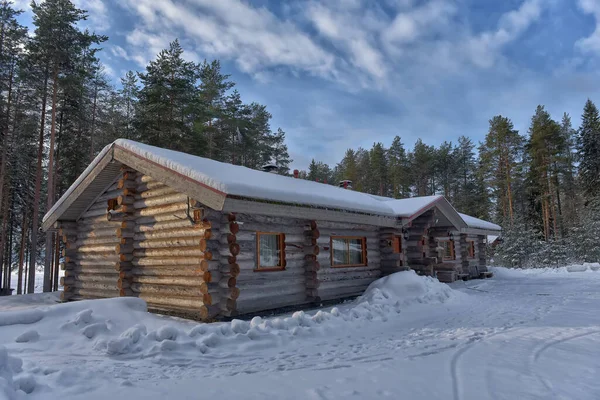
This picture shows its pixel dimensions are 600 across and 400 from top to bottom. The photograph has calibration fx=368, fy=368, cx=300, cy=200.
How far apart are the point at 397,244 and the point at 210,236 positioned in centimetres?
817

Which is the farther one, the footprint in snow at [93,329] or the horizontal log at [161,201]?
the horizontal log at [161,201]

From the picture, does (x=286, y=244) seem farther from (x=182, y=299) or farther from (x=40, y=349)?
(x=40, y=349)

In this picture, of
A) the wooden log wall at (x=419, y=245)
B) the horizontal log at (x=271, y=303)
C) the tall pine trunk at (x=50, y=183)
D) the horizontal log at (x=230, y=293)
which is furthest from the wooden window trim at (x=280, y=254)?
the tall pine trunk at (x=50, y=183)

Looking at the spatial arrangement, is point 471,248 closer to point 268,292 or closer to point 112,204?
point 268,292

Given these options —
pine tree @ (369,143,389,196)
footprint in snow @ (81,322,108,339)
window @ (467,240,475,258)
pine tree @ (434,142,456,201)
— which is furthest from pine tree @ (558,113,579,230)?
footprint in snow @ (81,322,108,339)

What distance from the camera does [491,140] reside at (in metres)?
36.5

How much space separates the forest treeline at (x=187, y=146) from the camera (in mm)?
19938

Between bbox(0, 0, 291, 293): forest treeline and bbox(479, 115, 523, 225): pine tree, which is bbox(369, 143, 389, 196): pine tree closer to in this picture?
bbox(479, 115, 523, 225): pine tree

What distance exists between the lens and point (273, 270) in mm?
9875

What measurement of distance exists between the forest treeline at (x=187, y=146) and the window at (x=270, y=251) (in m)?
13.4

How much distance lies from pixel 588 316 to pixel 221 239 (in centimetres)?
900

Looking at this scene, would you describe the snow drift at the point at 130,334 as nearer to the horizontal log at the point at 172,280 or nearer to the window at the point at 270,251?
the horizontal log at the point at 172,280

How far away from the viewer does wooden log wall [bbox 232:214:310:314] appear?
9.05 m

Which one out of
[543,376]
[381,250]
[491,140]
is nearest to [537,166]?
[491,140]
